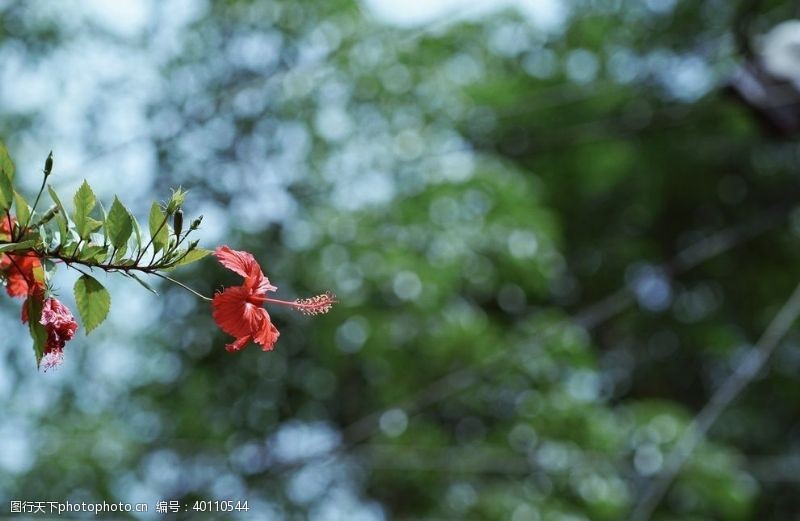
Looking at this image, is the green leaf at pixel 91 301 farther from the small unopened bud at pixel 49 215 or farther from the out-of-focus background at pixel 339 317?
the out-of-focus background at pixel 339 317

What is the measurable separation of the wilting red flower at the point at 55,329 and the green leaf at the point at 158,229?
101mm

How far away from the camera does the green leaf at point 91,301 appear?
0.86 metres

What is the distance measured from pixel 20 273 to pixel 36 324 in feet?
0.13

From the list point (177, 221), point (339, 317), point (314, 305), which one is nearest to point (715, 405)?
point (339, 317)

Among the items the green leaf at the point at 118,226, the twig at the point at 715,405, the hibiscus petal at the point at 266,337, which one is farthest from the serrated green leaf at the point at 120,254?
the twig at the point at 715,405

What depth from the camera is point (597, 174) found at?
7.21 metres

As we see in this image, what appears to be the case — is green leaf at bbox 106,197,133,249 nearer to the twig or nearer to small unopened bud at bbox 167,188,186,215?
small unopened bud at bbox 167,188,186,215

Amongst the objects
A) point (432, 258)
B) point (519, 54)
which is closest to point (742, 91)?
point (432, 258)

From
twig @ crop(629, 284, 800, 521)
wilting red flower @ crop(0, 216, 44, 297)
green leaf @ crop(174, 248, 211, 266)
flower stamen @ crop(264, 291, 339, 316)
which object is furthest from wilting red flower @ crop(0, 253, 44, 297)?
twig @ crop(629, 284, 800, 521)

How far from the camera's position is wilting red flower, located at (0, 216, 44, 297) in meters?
0.82

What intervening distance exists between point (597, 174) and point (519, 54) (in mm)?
926

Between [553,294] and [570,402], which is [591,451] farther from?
[553,294]

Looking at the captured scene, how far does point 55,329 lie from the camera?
865mm

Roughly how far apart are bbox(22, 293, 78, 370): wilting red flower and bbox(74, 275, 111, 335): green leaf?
0.07 ft
